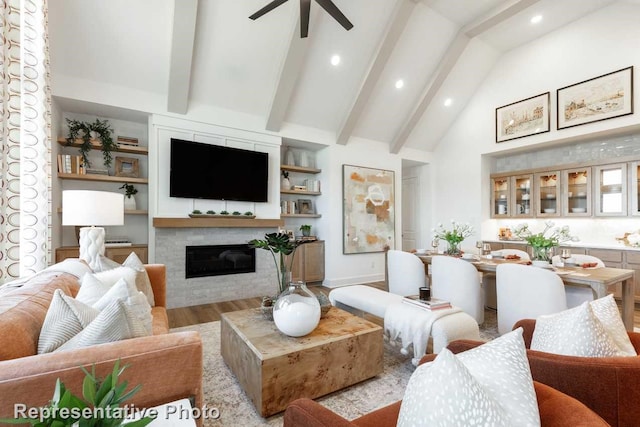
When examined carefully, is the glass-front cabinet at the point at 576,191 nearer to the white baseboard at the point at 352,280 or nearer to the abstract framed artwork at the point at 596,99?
the abstract framed artwork at the point at 596,99

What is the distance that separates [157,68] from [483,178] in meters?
5.91

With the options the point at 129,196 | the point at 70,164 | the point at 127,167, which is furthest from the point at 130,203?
the point at 70,164

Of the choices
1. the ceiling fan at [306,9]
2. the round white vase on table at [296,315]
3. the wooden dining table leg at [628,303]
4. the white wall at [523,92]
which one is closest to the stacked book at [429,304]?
the round white vase on table at [296,315]

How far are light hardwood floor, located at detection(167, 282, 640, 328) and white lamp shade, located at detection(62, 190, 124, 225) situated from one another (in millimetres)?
1524

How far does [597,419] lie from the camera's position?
25.6 inches

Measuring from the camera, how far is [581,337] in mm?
1062

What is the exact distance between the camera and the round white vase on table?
1791 millimetres

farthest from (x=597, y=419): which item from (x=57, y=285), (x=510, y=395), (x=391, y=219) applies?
(x=391, y=219)

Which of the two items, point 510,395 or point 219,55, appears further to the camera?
point 219,55

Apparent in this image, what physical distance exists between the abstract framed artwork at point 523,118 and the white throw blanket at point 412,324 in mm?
4402

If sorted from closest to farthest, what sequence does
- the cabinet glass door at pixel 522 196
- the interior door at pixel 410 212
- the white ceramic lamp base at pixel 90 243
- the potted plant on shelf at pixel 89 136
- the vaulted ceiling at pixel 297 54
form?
the white ceramic lamp base at pixel 90 243, the vaulted ceiling at pixel 297 54, the potted plant on shelf at pixel 89 136, the cabinet glass door at pixel 522 196, the interior door at pixel 410 212

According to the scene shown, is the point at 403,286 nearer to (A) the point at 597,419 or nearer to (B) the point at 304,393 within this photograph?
(B) the point at 304,393

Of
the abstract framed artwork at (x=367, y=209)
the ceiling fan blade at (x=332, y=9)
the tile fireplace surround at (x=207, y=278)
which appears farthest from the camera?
the abstract framed artwork at (x=367, y=209)

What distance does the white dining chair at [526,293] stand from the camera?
2240 mm
